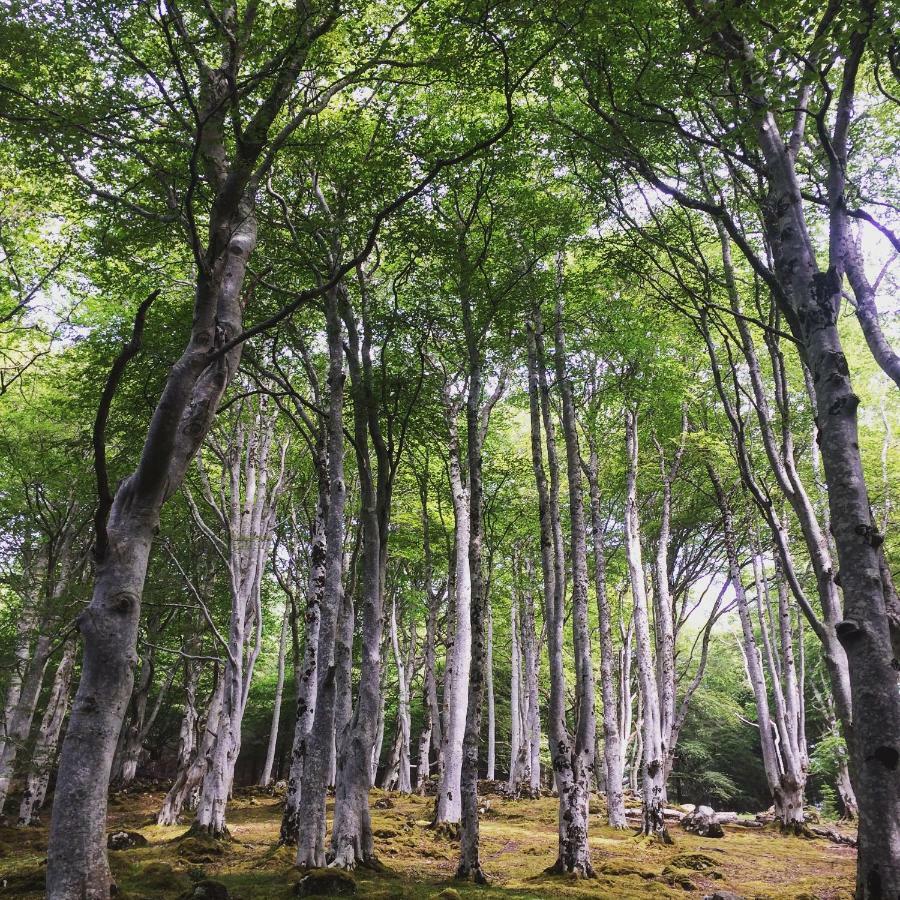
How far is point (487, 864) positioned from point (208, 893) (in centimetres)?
502

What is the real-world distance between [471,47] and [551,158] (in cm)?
398

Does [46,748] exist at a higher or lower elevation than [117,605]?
lower

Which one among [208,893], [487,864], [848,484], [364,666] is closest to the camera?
[848,484]

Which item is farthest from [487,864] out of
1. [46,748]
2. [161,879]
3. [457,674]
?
[46,748]

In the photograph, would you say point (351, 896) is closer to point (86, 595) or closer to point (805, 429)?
point (86, 595)

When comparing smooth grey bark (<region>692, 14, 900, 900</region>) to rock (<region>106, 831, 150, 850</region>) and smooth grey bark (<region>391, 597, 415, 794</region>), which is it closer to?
rock (<region>106, 831, 150, 850</region>)

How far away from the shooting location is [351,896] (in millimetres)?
6258

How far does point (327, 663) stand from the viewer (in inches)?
310

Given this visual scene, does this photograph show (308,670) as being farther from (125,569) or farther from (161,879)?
(125,569)

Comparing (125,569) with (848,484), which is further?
(848,484)

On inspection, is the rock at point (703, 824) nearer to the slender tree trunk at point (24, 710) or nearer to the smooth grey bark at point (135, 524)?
the smooth grey bark at point (135, 524)

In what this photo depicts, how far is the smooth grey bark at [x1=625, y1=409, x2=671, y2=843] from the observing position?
12.9 m

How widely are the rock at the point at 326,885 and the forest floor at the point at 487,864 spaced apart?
125 millimetres

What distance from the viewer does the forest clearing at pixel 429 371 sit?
14.9 ft
